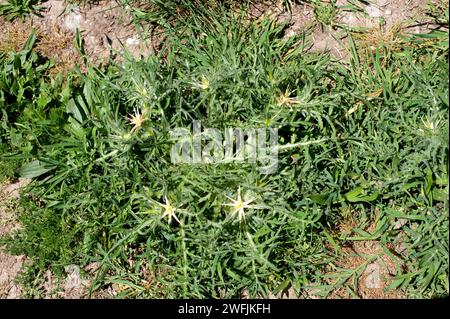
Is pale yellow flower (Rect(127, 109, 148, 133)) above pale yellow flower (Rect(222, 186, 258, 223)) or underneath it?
above

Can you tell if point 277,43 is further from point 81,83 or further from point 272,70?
point 81,83

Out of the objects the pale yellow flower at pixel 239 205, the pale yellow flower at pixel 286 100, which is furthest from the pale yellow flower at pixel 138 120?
the pale yellow flower at pixel 286 100

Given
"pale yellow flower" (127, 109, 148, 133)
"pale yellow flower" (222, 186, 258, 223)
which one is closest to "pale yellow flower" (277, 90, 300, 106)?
"pale yellow flower" (222, 186, 258, 223)

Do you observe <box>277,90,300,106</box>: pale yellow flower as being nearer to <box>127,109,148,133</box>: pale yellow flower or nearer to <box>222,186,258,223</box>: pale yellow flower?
<box>222,186,258,223</box>: pale yellow flower

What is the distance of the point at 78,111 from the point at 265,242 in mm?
1317

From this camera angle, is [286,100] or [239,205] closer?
[239,205]

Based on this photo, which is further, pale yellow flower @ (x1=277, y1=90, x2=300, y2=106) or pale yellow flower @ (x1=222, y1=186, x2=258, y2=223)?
pale yellow flower @ (x1=277, y1=90, x2=300, y2=106)

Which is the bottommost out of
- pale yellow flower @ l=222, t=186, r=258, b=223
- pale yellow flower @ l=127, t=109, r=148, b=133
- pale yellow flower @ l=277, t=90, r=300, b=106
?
pale yellow flower @ l=222, t=186, r=258, b=223

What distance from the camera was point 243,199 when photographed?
11.6 ft

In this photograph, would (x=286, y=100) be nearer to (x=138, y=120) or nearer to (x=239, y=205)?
(x=239, y=205)

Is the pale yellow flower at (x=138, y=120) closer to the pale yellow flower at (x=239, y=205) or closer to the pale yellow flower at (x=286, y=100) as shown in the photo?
the pale yellow flower at (x=239, y=205)

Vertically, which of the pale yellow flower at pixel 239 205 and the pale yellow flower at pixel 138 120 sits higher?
the pale yellow flower at pixel 138 120

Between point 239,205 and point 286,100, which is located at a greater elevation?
point 286,100

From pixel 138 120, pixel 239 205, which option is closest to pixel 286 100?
pixel 239 205
